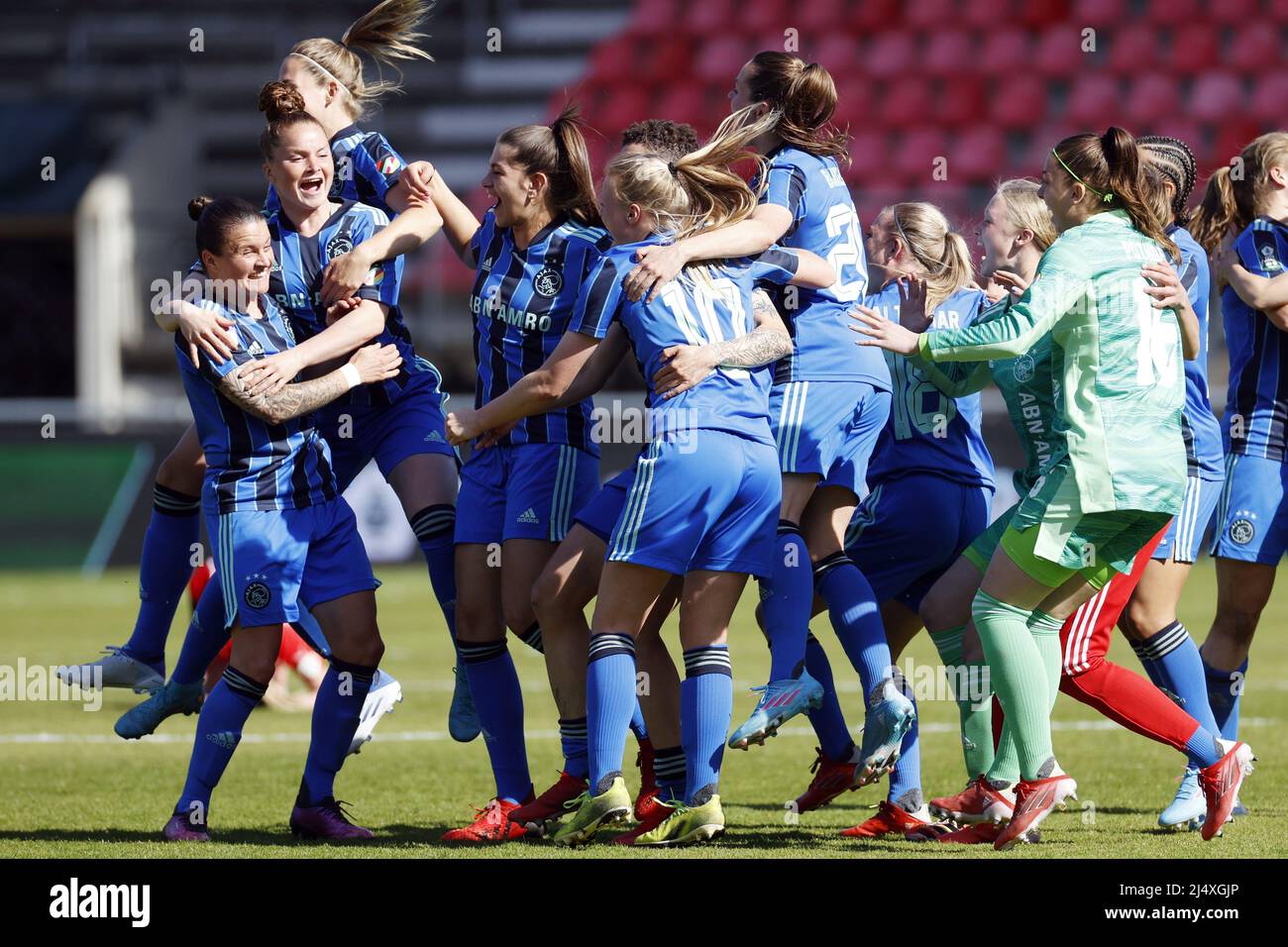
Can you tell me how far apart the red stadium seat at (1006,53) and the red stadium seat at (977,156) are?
90cm

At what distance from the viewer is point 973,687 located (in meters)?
4.91

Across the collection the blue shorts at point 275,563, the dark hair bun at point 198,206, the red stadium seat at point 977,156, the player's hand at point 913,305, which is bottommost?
the blue shorts at point 275,563

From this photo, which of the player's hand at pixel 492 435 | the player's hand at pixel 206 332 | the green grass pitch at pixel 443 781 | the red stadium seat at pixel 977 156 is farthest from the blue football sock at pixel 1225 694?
the red stadium seat at pixel 977 156

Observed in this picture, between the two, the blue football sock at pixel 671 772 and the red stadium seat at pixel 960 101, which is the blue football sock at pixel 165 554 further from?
the red stadium seat at pixel 960 101

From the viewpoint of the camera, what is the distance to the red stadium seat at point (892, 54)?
19688 mm

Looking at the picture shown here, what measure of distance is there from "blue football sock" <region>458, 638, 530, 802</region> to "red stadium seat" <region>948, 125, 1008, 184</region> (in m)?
14.1

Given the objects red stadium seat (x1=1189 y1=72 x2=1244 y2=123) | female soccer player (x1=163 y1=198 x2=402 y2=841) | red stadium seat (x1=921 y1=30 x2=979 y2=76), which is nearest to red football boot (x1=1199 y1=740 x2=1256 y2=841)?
female soccer player (x1=163 y1=198 x2=402 y2=841)

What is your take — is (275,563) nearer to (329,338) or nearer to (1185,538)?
(329,338)

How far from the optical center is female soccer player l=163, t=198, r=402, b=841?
4.84 meters

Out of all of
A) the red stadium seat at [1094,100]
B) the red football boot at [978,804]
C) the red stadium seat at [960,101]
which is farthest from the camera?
the red stadium seat at [960,101]

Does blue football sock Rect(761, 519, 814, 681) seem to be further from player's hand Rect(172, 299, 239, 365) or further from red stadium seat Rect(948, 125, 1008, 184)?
red stadium seat Rect(948, 125, 1008, 184)

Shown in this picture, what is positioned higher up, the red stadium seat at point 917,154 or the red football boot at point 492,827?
the red stadium seat at point 917,154

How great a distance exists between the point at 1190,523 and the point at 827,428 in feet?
4.40
